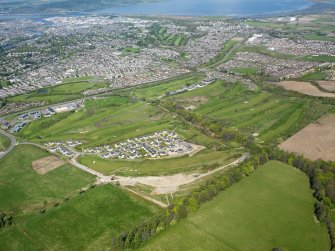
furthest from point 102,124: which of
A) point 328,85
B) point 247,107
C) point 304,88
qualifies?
point 328,85

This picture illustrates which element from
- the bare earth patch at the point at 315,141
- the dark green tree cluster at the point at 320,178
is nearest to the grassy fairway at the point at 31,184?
the dark green tree cluster at the point at 320,178

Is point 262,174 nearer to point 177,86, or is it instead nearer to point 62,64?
point 177,86

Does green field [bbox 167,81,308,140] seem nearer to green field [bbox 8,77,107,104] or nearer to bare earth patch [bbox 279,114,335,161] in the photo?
bare earth patch [bbox 279,114,335,161]

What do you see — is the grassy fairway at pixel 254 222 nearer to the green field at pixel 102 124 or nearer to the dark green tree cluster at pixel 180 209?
the dark green tree cluster at pixel 180 209

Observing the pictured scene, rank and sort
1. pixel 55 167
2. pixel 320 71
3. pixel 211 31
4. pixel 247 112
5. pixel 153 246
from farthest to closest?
pixel 211 31 → pixel 320 71 → pixel 247 112 → pixel 55 167 → pixel 153 246

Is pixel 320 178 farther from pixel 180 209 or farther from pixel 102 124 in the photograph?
pixel 102 124

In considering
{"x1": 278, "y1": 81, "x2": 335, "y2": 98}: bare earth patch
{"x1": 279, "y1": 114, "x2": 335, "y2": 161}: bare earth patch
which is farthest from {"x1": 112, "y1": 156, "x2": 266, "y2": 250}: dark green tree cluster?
{"x1": 278, "y1": 81, "x2": 335, "y2": 98}: bare earth patch

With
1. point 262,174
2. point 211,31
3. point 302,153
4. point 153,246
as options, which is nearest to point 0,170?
point 153,246
